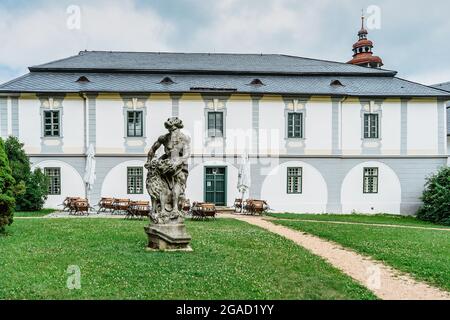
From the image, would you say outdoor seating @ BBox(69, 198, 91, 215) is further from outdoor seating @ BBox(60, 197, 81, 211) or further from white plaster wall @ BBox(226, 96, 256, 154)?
white plaster wall @ BBox(226, 96, 256, 154)

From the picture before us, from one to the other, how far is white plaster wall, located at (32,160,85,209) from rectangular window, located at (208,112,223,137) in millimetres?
7922

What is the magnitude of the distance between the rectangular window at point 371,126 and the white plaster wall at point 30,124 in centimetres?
1909

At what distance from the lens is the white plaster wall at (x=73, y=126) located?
70.5 feet

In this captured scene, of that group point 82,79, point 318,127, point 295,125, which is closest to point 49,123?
point 82,79

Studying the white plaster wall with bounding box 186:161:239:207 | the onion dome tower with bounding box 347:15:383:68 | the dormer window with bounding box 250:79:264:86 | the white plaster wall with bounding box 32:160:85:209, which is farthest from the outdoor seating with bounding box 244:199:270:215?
the onion dome tower with bounding box 347:15:383:68

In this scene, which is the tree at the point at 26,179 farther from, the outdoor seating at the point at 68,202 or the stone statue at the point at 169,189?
the stone statue at the point at 169,189

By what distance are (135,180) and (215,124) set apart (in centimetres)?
563

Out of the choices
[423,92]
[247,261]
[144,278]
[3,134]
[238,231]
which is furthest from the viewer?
[423,92]

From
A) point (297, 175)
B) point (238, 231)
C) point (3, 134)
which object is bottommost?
point (238, 231)

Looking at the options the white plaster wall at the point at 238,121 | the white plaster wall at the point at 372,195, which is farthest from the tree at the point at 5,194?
the white plaster wall at the point at 372,195

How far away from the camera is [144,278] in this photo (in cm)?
660

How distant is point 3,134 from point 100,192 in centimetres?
629

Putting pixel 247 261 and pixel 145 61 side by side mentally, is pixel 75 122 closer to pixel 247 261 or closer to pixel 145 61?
pixel 145 61
